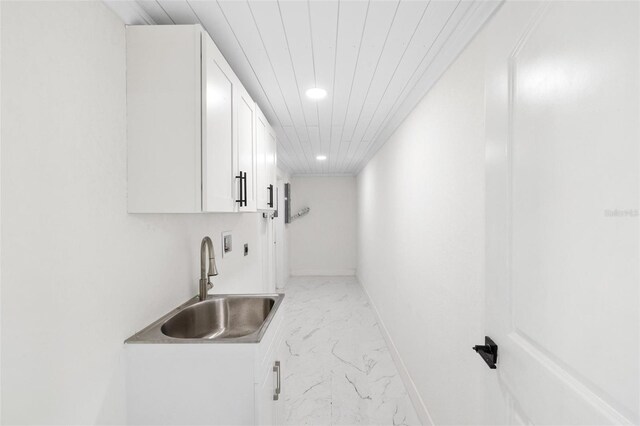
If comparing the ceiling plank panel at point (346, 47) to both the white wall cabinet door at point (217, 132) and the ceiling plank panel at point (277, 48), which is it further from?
the white wall cabinet door at point (217, 132)

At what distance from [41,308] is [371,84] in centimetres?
190

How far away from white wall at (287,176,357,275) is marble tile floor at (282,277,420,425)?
208cm

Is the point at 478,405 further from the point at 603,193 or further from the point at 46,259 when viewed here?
the point at 46,259

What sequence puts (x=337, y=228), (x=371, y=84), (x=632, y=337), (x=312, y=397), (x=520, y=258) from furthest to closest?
1. (x=337, y=228)
2. (x=312, y=397)
3. (x=371, y=84)
4. (x=520, y=258)
5. (x=632, y=337)

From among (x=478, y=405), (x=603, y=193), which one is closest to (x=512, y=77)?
(x=603, y=193)

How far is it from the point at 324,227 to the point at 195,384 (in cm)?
551

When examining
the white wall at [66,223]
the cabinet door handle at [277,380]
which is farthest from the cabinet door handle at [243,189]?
the cabinet door handle at [277,380]

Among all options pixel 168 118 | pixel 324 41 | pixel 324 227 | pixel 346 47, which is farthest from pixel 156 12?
pixel 324 227

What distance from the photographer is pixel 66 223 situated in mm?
958

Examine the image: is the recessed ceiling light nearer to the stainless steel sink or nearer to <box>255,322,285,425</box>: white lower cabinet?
the stainless steel sink

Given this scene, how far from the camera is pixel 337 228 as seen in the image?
6695 millimetres

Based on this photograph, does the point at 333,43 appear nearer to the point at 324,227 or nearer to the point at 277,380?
the point at 277,380

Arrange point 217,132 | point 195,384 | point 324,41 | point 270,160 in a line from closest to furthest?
point 195,384
point 217,132
point 324,41
point 270,160

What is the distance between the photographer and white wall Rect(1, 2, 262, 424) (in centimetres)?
80
